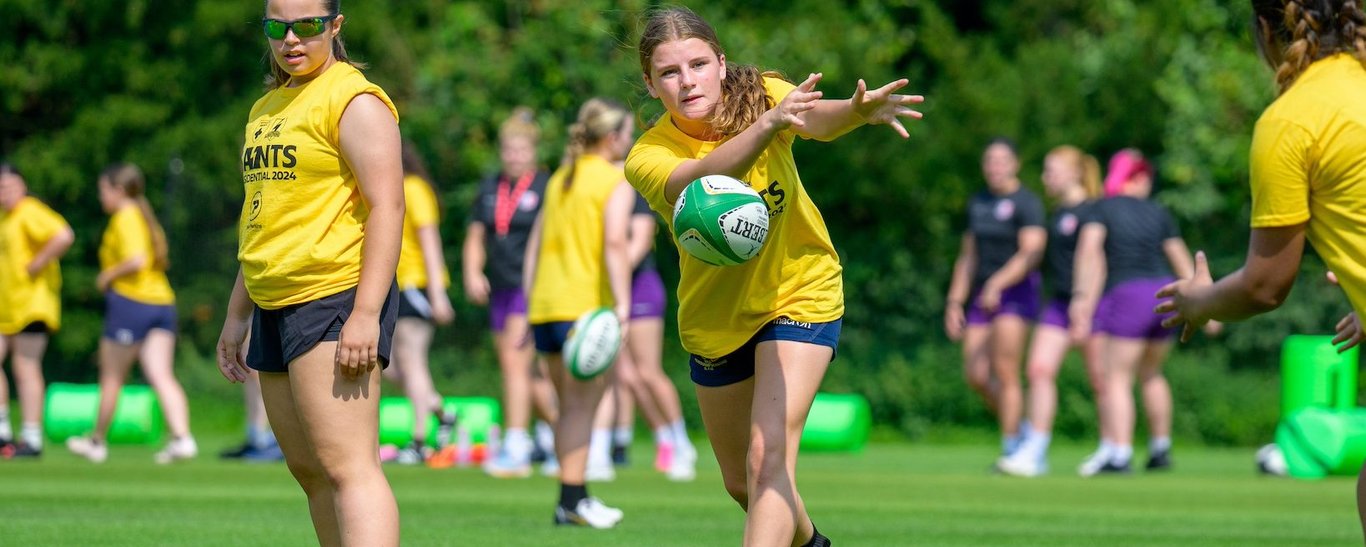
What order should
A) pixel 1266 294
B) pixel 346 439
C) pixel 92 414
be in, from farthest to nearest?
1. pixel 92 414
2. pixel 346 439
3. pixel 1266 294

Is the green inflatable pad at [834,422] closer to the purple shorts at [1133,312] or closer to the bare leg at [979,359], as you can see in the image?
the bare leg at [979,359]

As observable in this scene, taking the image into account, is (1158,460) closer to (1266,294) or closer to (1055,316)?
(1055,316)

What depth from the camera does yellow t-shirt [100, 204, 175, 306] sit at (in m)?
13.8

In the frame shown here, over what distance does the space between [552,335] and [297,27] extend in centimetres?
468

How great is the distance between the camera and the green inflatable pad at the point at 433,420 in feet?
48.8

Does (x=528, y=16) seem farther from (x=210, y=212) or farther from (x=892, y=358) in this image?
(x=892, y=358)

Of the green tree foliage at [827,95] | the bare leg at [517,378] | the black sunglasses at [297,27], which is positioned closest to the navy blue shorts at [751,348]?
the black sunglasses at [297,27]

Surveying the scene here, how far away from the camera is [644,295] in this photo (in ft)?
39.0

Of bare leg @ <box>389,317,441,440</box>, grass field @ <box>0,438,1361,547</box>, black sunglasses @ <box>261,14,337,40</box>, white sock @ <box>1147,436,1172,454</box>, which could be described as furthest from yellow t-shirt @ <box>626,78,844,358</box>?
white sock @ <box>1147,436,1172,454</box>

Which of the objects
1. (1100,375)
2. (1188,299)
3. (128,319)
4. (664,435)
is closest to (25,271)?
(128,319)

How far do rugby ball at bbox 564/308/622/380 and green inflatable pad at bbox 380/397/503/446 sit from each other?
5.39 meters

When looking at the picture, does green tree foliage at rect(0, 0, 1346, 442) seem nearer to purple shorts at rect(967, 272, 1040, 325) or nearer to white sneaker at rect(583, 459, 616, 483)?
purple shorts at rect(967, 272, 1040, 325)

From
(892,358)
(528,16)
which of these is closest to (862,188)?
(892,358)

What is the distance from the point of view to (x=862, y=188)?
2145cm
